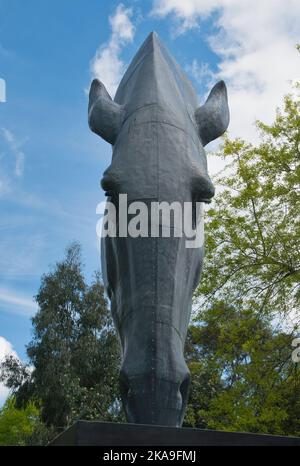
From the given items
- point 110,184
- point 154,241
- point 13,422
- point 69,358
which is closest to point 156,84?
point 110,184

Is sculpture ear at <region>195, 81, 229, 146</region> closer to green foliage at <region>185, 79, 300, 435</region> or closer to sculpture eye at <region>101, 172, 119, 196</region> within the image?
sculpture eye at <region>101, 172, 119, 196</region>

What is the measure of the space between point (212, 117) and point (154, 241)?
176 cm

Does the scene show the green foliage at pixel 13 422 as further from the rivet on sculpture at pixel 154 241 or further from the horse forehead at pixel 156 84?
the rivet on sculpture at pixel 154 241

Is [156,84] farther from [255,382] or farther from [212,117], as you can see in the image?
[255,382]

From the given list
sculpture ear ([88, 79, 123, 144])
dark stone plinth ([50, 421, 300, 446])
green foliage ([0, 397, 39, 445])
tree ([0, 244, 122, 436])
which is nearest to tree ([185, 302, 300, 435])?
tree ([0, 244, 122, 436])

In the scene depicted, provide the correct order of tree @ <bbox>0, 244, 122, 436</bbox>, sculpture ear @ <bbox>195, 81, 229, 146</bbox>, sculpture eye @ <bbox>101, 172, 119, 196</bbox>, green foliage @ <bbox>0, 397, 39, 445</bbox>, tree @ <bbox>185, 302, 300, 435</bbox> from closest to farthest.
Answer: sculpture eye @ <bbox>101, 172, 119, 196</bbox>
sculpture ear @ <bbox>195, 81, 229, 146</bbox>
tree @ <bbox>185, 302, 300, 435</bbox>
tree @ <bbox>0, 244, 122, 436</bbox>
green foliage @ <bbox>0, 397, 39, 445</bbox>

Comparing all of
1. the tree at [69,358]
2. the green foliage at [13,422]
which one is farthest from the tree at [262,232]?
the green foliage at [13,422]

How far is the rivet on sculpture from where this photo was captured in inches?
154

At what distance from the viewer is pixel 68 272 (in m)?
28.2

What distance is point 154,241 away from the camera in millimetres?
4207

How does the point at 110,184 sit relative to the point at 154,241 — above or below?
above
